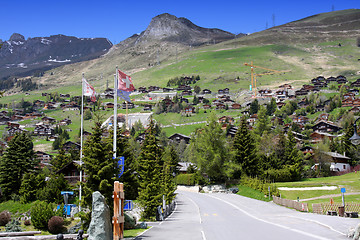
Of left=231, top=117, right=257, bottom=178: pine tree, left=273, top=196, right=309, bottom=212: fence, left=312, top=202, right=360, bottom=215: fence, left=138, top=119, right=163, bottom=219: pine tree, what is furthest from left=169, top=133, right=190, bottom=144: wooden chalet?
left=312, top=202, right=360, bottom=215: fence

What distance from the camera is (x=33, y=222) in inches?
1656

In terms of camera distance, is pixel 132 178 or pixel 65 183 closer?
pixel 132 178

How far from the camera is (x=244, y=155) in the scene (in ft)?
243

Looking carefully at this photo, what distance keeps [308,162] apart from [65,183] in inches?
2593

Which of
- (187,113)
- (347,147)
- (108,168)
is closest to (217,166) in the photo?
(347,147)

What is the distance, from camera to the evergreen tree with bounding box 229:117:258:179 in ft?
240

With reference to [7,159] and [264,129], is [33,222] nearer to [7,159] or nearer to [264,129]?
[7,159]

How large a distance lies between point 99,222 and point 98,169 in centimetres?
668

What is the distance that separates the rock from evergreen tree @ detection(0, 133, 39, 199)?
50.1 metres

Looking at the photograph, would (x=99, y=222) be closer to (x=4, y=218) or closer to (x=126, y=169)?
(x=126, y=169)

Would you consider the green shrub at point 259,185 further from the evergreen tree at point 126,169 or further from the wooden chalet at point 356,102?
the wooden chalet at point 356,102

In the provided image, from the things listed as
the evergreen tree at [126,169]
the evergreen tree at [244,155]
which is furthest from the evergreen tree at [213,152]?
the evergreen tree at [126,169]

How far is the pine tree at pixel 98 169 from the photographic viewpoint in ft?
75.6

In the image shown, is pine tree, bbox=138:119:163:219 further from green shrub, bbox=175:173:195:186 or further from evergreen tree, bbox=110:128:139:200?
green shrub, bbox=175:173:195:186
